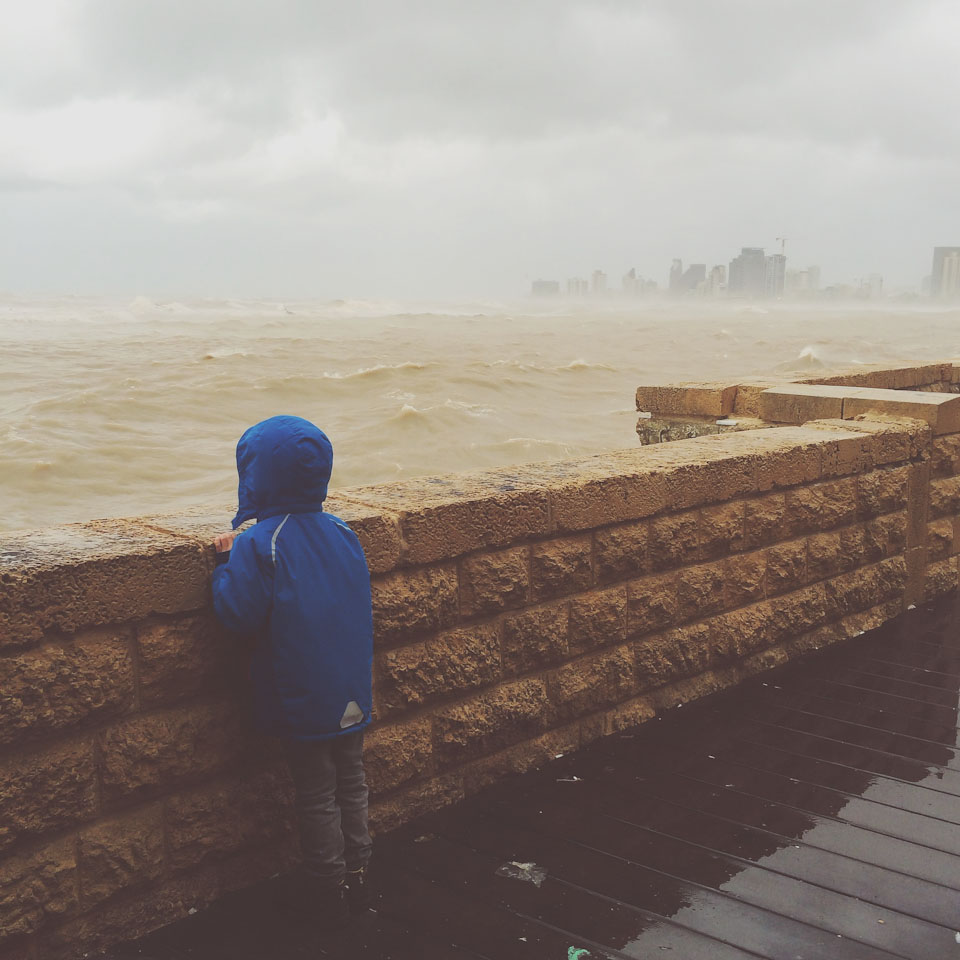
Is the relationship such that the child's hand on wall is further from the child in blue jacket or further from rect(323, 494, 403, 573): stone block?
rect(323, 494, 403, 573): stone block

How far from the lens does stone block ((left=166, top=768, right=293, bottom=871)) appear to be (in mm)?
2928

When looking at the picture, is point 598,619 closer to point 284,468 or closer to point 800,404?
point 284,468

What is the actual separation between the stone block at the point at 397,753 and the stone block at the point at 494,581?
1.40 ft

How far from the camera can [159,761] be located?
2863 mm

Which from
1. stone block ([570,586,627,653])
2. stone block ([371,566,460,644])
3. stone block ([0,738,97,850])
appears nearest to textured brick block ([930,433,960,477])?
stone block ([570,586,627,653])

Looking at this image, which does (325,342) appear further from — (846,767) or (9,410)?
(846,767)

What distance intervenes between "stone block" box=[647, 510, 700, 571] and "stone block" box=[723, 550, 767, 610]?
0.87ft

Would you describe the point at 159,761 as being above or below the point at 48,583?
below

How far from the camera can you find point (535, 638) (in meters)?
3.85

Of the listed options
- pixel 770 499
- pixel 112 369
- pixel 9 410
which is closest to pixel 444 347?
pixel 112 369

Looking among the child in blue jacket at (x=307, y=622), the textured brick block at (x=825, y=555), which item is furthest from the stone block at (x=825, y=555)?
the child in blue jacket at (x=307, y=622)

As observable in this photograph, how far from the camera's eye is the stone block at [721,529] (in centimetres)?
449

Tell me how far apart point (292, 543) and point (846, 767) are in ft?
7.68

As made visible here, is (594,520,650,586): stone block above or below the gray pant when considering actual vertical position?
above
